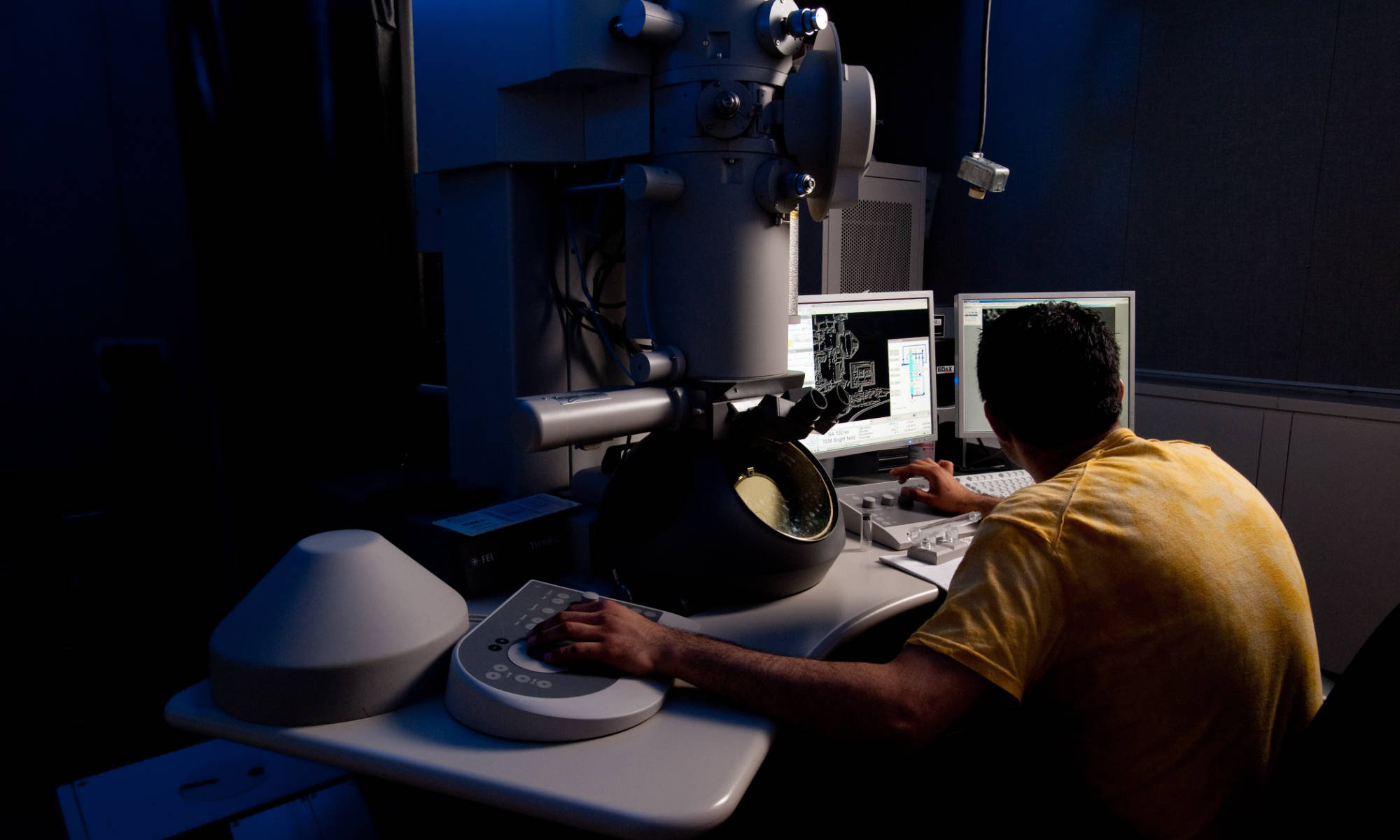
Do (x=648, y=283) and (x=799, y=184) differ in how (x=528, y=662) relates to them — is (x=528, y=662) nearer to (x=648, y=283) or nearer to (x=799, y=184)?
(x=648, y=283)

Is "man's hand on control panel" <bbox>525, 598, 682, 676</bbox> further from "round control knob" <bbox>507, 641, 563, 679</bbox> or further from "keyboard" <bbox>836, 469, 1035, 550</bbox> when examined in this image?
"keyboard" <bbox>836, 469, 1035, 550</bbox>

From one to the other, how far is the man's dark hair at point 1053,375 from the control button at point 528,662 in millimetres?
644

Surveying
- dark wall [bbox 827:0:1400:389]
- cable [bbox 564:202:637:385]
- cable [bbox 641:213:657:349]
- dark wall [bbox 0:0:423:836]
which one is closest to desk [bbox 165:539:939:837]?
cable [bbox 641:213:657:349]

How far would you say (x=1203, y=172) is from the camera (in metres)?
2.44

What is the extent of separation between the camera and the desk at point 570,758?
690 mm

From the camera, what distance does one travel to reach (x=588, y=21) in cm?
111

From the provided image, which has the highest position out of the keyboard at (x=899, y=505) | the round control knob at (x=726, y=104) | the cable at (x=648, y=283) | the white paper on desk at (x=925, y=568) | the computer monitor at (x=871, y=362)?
the round control knob at (x=726, y=104)

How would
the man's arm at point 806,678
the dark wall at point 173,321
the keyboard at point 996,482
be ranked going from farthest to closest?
the keyboard at point 996,482 < the dark wall at point 173,321 < the man's arm at point 806,678

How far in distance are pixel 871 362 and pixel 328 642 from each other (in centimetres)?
118

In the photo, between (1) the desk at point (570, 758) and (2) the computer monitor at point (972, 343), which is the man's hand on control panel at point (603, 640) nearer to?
(1) the desk at point (570, 758)

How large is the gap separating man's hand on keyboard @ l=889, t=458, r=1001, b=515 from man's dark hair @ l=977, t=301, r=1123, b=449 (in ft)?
1.59

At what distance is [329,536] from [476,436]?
0.54 metres

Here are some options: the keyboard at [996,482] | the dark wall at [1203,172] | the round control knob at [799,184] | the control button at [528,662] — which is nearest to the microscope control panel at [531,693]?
the control button at [528,662]

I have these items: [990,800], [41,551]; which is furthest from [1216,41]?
[41,551]
